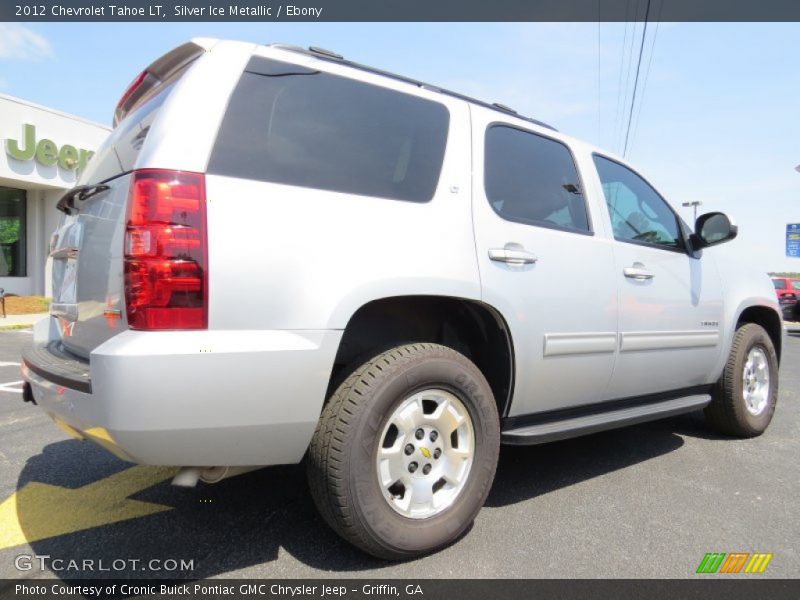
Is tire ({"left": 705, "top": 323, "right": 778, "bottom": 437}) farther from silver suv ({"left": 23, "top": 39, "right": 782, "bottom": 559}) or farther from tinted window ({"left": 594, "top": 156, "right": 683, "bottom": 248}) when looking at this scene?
silver suv ({"left": 23, "top": 39, "right": 782, "bottom": 559})

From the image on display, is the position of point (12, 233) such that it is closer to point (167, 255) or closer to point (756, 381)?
point (167, 255)

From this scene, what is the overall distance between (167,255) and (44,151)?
17.6 meters

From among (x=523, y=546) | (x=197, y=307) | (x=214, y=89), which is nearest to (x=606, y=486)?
(x=523, y=546)

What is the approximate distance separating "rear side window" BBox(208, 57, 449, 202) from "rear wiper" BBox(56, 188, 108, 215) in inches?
24.8

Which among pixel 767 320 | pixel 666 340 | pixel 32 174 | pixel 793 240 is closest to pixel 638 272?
pixel 666 340

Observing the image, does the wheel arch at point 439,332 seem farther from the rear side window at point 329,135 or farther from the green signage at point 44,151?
the green signage at point 44,151

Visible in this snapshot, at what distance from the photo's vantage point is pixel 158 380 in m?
1.82

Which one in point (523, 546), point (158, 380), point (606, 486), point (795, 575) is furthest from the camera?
point (606, 486)

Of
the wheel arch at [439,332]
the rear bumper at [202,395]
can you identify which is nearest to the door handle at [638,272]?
the wheel arch at [439,332]

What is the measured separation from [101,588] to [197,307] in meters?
1.12

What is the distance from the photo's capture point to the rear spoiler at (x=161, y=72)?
7.14 feet

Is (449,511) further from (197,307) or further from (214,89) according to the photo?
(214,89)

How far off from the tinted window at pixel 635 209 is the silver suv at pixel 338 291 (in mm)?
157

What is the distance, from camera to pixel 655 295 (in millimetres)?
3418
